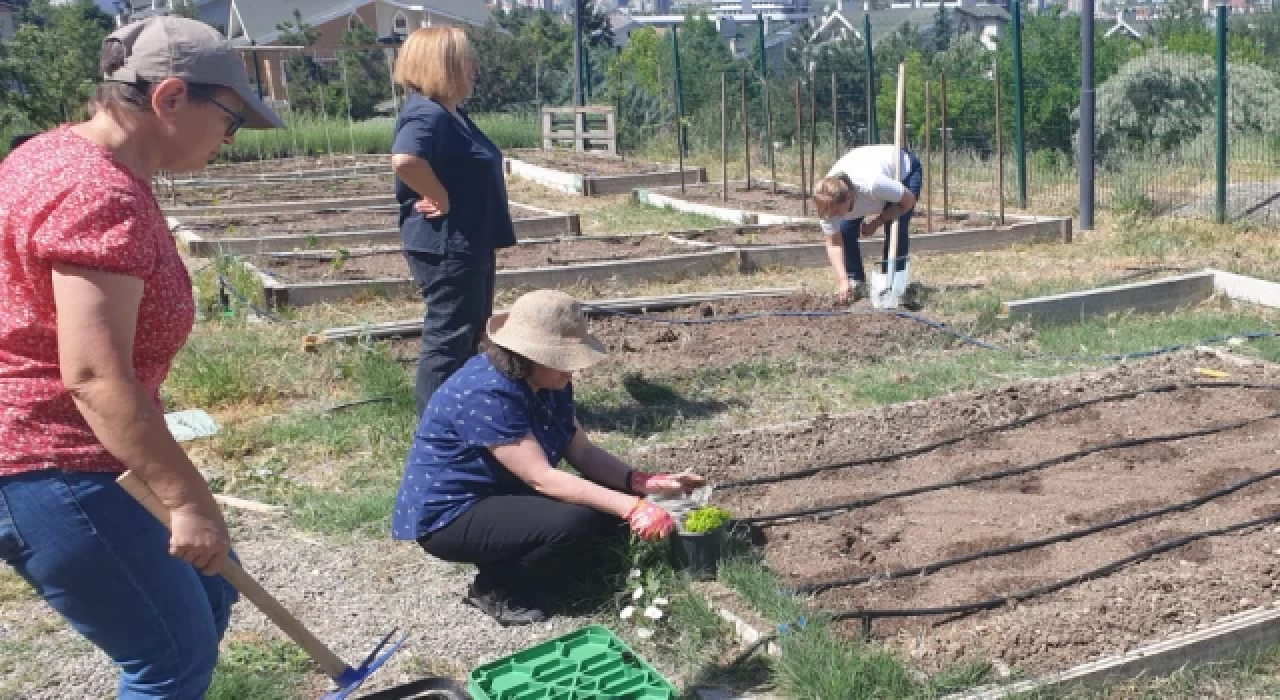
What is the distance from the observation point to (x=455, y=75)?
5109mm

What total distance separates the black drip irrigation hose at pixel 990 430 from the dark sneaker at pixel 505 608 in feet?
3.63

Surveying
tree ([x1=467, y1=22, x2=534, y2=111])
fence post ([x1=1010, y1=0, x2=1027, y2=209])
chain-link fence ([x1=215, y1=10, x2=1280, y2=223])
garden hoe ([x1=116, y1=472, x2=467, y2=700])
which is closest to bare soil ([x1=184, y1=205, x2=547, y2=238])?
chain-link fence ([x1=215, y1=10, x2=1280, y2=223])

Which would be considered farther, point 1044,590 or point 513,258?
point 513,258

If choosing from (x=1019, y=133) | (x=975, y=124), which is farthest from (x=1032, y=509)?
(x=975, y=124)

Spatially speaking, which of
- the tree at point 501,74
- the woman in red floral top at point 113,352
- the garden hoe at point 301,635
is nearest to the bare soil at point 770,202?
the garden hoe at point 301,635

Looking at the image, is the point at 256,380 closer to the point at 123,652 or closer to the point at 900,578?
the point at 900,578

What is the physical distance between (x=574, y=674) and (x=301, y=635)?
2.49 ft

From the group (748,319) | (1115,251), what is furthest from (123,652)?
(1115,251)

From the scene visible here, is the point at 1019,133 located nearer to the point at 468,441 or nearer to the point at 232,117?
the point at 468,441

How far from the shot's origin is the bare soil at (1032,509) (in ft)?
11.9

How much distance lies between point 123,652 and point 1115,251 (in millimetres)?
9073

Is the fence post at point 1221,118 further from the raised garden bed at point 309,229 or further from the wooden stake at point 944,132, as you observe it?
the raised garden bed at point 309,229

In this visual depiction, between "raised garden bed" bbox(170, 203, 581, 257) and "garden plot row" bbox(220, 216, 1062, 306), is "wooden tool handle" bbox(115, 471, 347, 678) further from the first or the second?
"raised garden bed" bbox(170, 203, 581, 257)

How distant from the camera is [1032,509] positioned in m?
4.53
